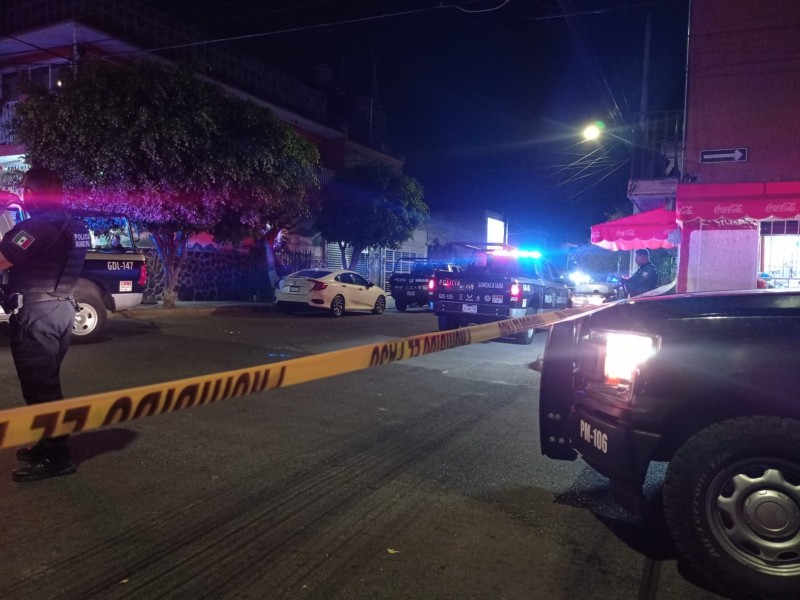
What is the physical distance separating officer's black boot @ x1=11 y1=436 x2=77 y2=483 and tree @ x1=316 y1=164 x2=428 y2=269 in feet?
66.6

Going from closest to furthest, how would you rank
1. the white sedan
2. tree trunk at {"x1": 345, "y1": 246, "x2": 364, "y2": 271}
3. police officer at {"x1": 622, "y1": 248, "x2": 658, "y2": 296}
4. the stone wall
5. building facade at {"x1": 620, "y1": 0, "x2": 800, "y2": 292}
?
police officer at {"x1": 622, "y1": 248, "x2": 658, "y2": 296}
building facade at {"x1": 620, "y1": 0, "x2": 800, "y2": 292}
the white sedan
the stone wall
tree trunk at {"x1": 345, "y1": 246, "x2": 364, "y2": 271}

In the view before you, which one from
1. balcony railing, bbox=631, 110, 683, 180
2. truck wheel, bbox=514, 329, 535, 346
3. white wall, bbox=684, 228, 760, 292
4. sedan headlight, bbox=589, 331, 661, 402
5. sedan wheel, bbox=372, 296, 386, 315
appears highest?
balcony railing, bbox=631, 110, 683, 180

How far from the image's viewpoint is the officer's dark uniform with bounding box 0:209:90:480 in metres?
3.81

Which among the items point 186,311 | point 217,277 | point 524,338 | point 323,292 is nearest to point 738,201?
point 524,338

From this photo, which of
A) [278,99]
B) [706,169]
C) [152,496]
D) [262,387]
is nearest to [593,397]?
[262,387]

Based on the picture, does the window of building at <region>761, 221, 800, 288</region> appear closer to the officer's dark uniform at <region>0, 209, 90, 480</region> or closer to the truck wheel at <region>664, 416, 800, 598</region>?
the truck wheel at <region>664, 416, 800, 598</region>

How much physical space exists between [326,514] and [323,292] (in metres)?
13.3

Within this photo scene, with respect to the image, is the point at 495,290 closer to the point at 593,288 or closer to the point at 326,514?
the point at 326,514

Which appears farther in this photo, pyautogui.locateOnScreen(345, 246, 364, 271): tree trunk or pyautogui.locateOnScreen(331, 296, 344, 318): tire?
pyautogui.locateOnScreen(345, 246, 364, 271): tree trunk

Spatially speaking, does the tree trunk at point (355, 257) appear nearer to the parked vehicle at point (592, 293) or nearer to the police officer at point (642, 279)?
the parked vehicle at point (592, 293)

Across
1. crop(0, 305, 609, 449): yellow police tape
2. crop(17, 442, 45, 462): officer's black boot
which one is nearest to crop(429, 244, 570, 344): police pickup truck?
crop(0, 305, 609, 449): yellow police tape

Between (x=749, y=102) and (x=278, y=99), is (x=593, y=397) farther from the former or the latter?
(x=278, y=99)

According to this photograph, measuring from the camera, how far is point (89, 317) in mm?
9797

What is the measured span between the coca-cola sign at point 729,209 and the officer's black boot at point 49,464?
10532mm
